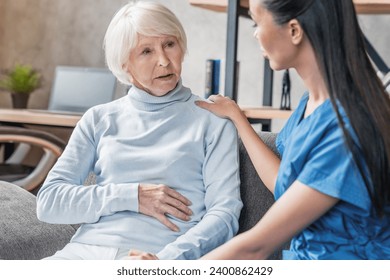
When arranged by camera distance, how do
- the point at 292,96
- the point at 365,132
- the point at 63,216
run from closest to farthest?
the point at 365,132 < the point at 63,216 < the point at 292,96

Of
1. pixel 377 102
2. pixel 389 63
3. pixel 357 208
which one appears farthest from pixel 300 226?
pixel 389 63

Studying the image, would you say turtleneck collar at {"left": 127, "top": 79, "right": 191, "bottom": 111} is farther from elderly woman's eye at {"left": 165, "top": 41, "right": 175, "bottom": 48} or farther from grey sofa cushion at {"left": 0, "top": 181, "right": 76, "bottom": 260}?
grey sofa cushion at {"left": 0, "top": 181, "right": 76, "bottom": 260}

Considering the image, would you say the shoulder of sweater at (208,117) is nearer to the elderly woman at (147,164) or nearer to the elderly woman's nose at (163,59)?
the elderly woman at (147,164)

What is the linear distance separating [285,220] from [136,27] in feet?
2.04

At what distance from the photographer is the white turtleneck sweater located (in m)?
1.57

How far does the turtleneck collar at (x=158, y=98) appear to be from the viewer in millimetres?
1670

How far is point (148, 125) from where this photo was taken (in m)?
1.67

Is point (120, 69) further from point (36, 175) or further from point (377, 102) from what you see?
point (36, 175)

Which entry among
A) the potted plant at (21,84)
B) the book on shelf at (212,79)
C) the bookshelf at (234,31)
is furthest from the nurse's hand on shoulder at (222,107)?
the potted plant at (21,84)

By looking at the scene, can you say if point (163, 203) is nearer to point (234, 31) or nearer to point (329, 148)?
point (329, 148)

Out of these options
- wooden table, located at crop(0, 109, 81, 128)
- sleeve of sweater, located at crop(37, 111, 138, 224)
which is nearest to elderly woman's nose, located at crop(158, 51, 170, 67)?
sleeve of sweater, located at crop(37, 111, 138, 224)

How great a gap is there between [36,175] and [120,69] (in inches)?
52.8

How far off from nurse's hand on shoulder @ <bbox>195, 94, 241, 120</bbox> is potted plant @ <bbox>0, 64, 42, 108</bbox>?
8.63 ft

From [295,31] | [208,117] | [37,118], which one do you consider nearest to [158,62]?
[208,117]
